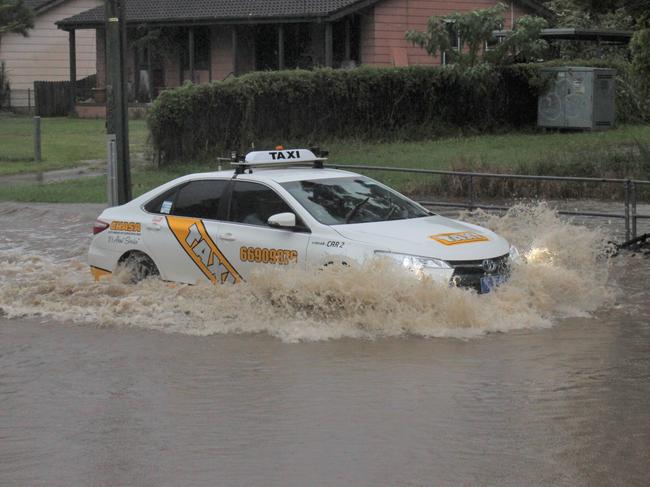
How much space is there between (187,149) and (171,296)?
47.2 ft

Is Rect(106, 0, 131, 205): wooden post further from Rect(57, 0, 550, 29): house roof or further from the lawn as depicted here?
Rect(57, 0, 550, 29): house roof

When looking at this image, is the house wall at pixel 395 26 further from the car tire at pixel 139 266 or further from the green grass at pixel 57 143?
the car tire at pixel 139 266

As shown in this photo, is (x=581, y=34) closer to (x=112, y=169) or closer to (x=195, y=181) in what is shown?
(x=112, y=169)

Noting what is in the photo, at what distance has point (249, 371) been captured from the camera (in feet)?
28.7

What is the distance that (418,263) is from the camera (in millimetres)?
9938

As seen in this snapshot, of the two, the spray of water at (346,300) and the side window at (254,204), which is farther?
the side window at (254,204)

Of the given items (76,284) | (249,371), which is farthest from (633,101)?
(249,371)

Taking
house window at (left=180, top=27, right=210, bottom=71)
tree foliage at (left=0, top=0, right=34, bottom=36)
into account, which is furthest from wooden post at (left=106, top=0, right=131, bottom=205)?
tree foliage at (left=0, top=0, right=34, bottom=36)

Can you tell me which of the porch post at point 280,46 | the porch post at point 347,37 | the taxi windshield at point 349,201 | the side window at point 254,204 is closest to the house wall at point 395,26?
the porch post at point 347,37

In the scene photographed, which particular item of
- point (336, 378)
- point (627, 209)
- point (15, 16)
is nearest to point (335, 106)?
point (627, 209)

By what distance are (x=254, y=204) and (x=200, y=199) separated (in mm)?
695

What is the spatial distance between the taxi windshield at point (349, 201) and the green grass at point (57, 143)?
613 inches

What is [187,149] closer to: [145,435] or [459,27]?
[459,27]

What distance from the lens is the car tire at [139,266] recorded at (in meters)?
11.7
